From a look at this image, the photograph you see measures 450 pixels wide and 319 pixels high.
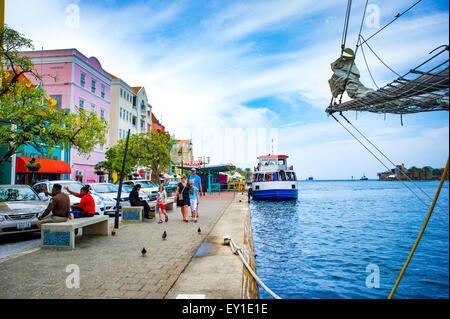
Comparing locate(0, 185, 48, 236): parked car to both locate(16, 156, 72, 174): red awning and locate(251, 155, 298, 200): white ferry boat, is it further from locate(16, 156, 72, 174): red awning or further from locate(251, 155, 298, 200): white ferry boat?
locate(251, 155, 298, 200): white ferry boat

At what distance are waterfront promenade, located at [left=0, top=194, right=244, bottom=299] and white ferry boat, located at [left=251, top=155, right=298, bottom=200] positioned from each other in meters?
23.3

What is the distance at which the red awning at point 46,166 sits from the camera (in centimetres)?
1988

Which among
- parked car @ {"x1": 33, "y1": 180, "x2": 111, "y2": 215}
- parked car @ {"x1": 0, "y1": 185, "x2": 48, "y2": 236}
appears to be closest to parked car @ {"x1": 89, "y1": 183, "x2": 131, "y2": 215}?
parked car @ {"x1": 33, "y1": 180, "x2": 111, "y2": 215}

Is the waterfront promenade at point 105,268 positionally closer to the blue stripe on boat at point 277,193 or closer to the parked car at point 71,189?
the parked car at point 71,189

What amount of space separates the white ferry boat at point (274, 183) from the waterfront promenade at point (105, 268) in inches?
919

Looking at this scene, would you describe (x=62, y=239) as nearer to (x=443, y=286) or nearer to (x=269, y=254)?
(x=269, y=254)

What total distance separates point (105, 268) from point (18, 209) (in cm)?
506

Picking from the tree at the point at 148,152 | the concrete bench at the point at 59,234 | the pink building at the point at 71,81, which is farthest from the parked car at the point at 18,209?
the pink building at the point at 71,81

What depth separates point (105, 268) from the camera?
5305mm

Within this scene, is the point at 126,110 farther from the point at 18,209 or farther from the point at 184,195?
the point at 18,209

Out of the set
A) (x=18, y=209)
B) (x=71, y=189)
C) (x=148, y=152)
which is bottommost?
(x=18, y=209)

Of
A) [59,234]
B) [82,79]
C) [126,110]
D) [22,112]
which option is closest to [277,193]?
[82,79]
